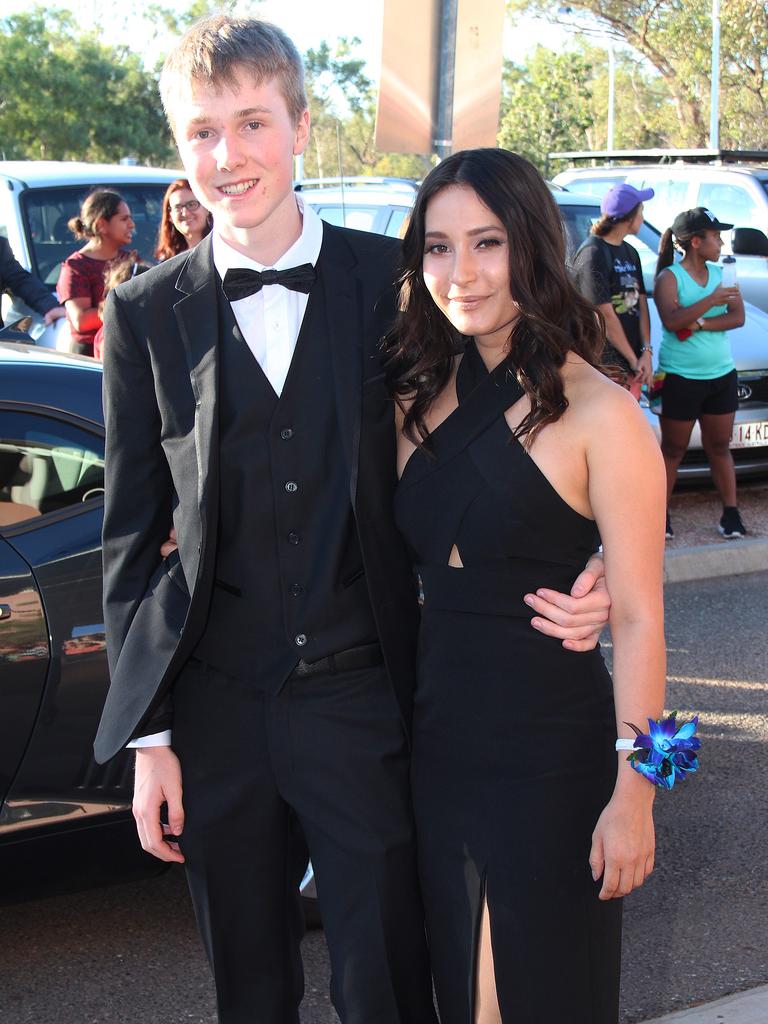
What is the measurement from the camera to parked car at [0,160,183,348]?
830 centimetres

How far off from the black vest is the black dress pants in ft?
0.27

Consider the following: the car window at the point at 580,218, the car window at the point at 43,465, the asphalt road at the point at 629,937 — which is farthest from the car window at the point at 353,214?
the car window at the point at 43,465

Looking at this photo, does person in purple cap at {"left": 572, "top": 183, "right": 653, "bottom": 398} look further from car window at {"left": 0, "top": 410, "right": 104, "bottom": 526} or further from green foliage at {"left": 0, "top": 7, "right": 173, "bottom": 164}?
green foliage at {"left": 0, "top": 7, "right": 173, "bottom": 164}

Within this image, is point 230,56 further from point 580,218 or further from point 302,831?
point 580,218

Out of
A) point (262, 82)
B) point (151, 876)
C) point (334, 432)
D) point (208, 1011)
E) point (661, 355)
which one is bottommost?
point (208, 1011)

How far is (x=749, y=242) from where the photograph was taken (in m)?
9.80

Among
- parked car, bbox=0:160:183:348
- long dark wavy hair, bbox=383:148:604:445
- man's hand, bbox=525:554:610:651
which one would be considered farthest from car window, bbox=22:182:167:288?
man's hand, bbox=525:554:610:651

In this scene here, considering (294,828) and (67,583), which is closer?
(294,828)

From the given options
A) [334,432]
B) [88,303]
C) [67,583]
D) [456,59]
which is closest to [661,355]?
[456,59]

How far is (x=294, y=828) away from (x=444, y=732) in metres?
0.37

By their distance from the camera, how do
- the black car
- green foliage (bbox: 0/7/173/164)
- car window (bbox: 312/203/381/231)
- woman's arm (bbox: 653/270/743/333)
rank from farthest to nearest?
→ green foliage (bbox: 0/7/173/164)
car window (bbox: 312/203/381/231)
woman's arm (bbox: 653/270/743/333)
the black car

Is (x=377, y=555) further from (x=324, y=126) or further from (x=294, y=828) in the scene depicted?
(x=324, y=126)

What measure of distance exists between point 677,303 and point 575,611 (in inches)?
224

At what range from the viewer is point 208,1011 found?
11.0ft
